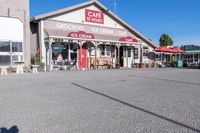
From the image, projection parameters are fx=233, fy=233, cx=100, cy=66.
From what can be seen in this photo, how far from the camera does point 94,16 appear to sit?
2303 cm

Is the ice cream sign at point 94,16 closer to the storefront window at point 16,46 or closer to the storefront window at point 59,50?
the storefront window at point 59,50

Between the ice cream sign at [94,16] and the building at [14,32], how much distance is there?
5.92 metres

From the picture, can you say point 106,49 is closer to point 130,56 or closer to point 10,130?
point 130,56

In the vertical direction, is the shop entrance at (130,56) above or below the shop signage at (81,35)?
below

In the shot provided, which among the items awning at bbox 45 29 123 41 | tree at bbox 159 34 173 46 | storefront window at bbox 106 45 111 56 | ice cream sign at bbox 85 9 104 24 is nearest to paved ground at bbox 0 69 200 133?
awning at bbox 45 29 123 41

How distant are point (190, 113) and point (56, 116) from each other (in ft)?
9.51

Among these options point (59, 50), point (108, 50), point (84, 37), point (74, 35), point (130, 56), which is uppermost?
point (74, 35)

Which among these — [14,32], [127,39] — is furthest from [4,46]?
[127,39]

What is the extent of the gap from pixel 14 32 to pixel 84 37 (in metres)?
5.87

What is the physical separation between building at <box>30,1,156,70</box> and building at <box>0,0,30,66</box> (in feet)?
3.64

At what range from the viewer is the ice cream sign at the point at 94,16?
73.9 feet

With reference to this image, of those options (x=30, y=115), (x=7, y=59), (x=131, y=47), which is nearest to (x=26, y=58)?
(x=7, y=59)

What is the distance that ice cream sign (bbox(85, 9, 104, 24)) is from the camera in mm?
22531

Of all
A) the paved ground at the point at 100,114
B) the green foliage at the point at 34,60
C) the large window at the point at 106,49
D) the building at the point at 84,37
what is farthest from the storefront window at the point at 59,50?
the paved ground at the point at 100,114
